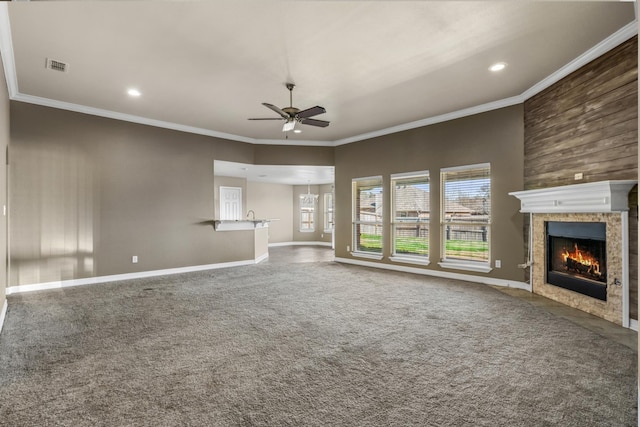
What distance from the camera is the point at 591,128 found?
3754 millimetres

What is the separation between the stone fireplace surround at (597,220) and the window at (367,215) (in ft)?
10.5

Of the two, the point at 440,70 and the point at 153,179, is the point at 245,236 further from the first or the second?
the point at 440,70

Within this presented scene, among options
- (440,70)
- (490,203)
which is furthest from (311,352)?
(490,203)

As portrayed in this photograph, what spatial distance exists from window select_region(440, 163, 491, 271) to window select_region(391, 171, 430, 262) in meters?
0.42

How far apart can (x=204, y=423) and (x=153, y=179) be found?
213 inches

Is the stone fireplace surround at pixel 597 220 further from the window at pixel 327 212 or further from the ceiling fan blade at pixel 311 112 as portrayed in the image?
the window at pixel 327 212

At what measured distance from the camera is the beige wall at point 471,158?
5.12 m

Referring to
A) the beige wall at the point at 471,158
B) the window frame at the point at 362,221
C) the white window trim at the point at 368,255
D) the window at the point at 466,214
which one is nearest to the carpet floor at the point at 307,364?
the beige wall at the point at 471,158

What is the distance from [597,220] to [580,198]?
0.98ft

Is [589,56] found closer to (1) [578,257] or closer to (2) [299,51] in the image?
(1) [578,257]

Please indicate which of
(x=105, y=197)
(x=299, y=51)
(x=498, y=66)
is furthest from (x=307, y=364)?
(x=105, y=197)

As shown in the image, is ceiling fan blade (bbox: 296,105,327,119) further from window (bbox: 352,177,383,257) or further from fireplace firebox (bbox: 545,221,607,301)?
fireplace firebox (bbox: 545,221,607,301)

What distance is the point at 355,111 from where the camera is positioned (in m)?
5.71

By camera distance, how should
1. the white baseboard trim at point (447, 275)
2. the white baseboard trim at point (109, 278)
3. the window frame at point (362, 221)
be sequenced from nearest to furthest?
the white baseboard trim at point (109, 278), the white baseboard trim at point (447, 275), the window frame at point (362, 221)
